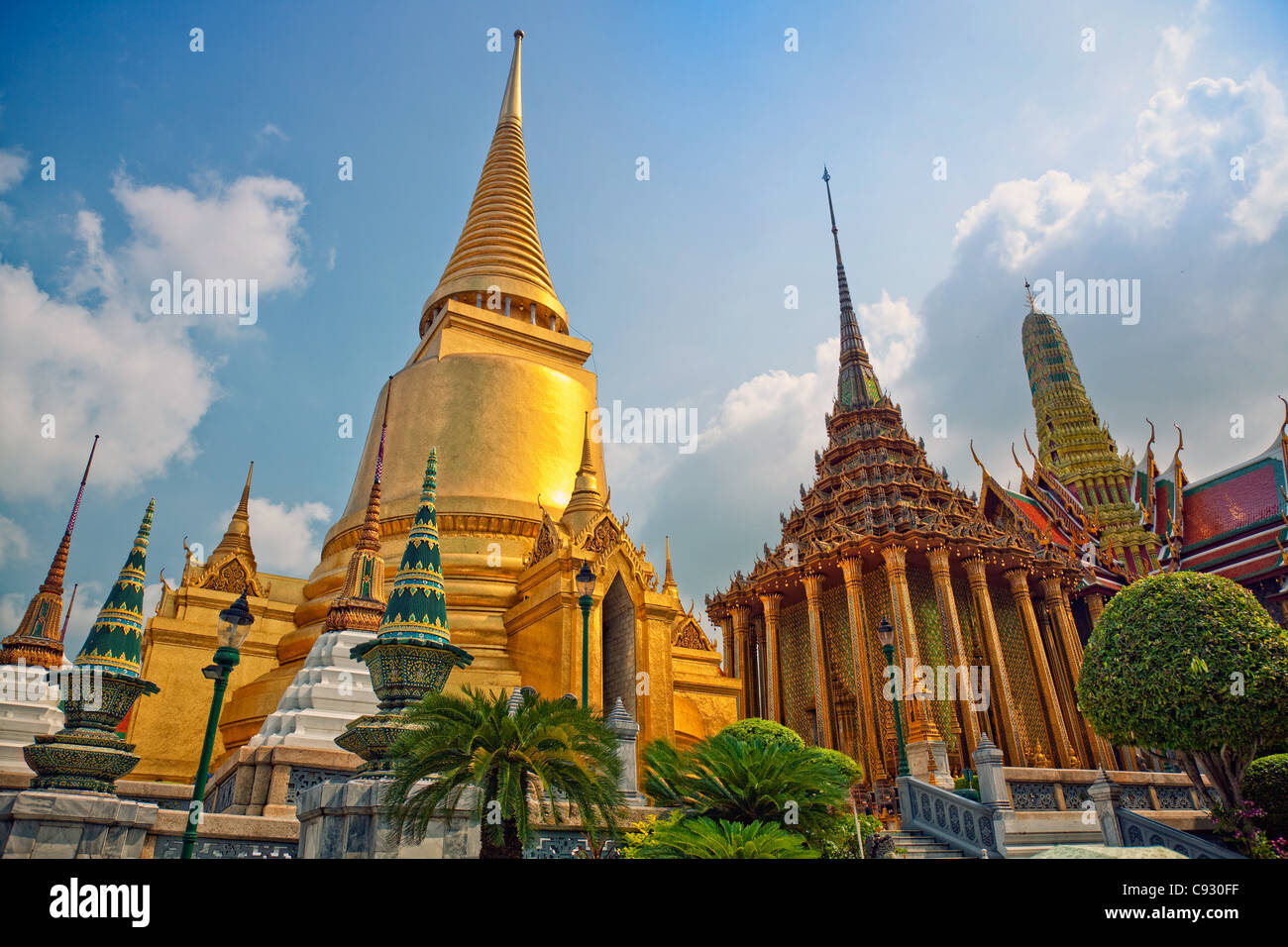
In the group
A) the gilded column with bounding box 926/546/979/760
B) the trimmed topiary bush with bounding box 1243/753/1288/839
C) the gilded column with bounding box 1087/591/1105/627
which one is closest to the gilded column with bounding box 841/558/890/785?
the gilded column with bounding box 926/546/979/760

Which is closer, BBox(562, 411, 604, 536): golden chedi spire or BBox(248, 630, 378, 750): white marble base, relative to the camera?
BBox(248, 630, 378, 750): white marble base

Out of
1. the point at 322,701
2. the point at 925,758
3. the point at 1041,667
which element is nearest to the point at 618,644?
the point at 322,701

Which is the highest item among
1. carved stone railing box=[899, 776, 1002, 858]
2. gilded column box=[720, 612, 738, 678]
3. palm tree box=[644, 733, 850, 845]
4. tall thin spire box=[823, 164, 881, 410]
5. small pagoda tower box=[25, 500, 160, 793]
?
tall thin spire box=[823, 164, 881, 410]

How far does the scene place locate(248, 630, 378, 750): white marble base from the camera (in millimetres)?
12203

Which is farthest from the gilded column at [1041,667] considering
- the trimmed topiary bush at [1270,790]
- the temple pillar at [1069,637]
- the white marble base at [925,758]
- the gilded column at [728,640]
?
the trimmed topiary bush at [1270,790]

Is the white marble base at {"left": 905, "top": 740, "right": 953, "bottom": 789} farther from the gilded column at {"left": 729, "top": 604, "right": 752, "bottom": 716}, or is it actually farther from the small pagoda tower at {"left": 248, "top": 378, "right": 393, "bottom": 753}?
the small pagoda tower at {"left": 248, "top": 378, "right": 393, "bottom": 753}

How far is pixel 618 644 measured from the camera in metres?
17.7

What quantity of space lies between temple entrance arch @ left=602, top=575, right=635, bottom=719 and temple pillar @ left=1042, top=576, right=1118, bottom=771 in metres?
15.5

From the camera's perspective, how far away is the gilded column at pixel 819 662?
2416 cm

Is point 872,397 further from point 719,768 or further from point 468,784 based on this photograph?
point 468,784

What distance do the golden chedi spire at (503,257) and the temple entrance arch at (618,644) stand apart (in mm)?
12798

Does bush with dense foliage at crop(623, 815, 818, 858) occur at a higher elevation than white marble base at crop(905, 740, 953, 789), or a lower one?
lower

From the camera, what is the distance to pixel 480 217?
29453 mm

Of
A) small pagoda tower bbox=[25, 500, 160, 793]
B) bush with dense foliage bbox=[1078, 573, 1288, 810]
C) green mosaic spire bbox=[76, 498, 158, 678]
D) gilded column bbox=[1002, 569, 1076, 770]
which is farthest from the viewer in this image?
gilded column bbox=[1002, 569, 1076, 770]
